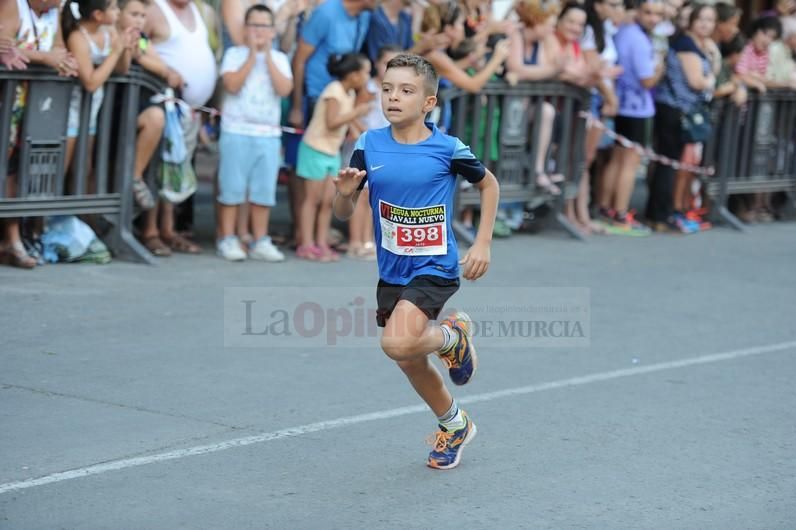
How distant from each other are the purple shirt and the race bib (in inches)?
304

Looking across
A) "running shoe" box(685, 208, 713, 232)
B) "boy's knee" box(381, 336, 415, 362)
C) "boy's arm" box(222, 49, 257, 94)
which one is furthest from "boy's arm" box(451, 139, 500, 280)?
"running shoe" box(685, 208, 713, 232)

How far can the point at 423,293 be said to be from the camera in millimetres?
5645

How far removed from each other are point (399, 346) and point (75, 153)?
5.00 meters

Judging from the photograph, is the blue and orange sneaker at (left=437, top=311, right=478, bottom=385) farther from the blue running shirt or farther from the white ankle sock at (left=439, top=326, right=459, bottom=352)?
the blue running shirt

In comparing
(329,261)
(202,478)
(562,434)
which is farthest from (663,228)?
(202,478)

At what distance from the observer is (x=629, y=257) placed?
38.7 ft

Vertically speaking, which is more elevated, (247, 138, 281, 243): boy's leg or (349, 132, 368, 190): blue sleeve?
(349, 132, 368, 190): blue sleeve

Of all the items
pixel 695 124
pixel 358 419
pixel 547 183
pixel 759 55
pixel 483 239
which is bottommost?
pixel 358 419

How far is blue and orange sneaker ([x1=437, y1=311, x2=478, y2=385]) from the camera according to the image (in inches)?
231

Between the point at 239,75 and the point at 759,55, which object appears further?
the point at 759,55

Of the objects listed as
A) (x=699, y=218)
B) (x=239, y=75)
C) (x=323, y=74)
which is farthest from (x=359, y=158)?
(x=699, y=218)

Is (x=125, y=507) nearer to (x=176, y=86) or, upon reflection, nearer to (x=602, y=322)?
(x=602, y=322)

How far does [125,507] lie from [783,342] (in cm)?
506

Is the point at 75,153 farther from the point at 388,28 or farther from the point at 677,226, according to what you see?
the point at 677,226
